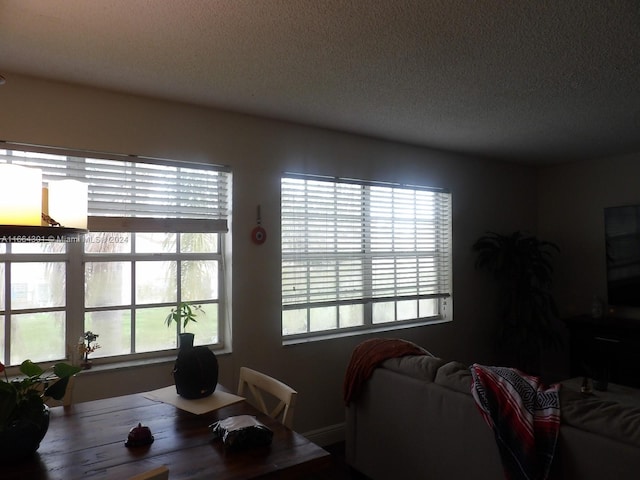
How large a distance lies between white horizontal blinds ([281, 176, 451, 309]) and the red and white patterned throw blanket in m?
1.67

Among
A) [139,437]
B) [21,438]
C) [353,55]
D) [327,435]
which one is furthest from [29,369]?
[327,435]

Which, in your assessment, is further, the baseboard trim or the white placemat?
the baseboard trim

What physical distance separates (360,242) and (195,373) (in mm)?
2030

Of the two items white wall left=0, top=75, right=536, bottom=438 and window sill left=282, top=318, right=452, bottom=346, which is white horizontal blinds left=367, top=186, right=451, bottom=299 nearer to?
white wall left=0, top=75, right=536, bottom=438

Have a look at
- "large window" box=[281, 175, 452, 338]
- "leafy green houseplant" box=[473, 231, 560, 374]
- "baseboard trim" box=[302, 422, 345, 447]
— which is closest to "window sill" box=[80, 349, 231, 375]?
"large window" box=[281, 175, 452, 338]

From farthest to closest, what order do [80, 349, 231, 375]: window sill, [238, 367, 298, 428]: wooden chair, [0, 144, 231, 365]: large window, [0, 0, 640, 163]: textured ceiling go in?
[80, 349, 231, 375]: window sill, [0, 144, 231, 365]: large window, [238, 367, 298, 428]: wooden chair, [0, 0, 640, 163]: textured ceiling

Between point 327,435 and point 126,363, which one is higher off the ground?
point 126,363

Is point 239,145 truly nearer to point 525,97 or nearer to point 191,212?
point 191,212

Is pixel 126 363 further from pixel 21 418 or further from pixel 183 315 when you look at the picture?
pixel 21 418

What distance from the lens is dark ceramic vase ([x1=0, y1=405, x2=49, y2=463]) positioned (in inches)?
55.6

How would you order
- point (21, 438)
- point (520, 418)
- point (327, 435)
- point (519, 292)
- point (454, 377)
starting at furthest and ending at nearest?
1. point (519, 292)
2. point (327, 435)
3. point (454, 377)
4. point (520, 418)
5. point (21, 438)

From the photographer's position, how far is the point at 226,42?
2.02 m

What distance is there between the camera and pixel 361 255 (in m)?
3.70

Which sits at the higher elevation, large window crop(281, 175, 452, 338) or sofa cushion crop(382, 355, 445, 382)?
large window crop(281, 175, 452, 338)
